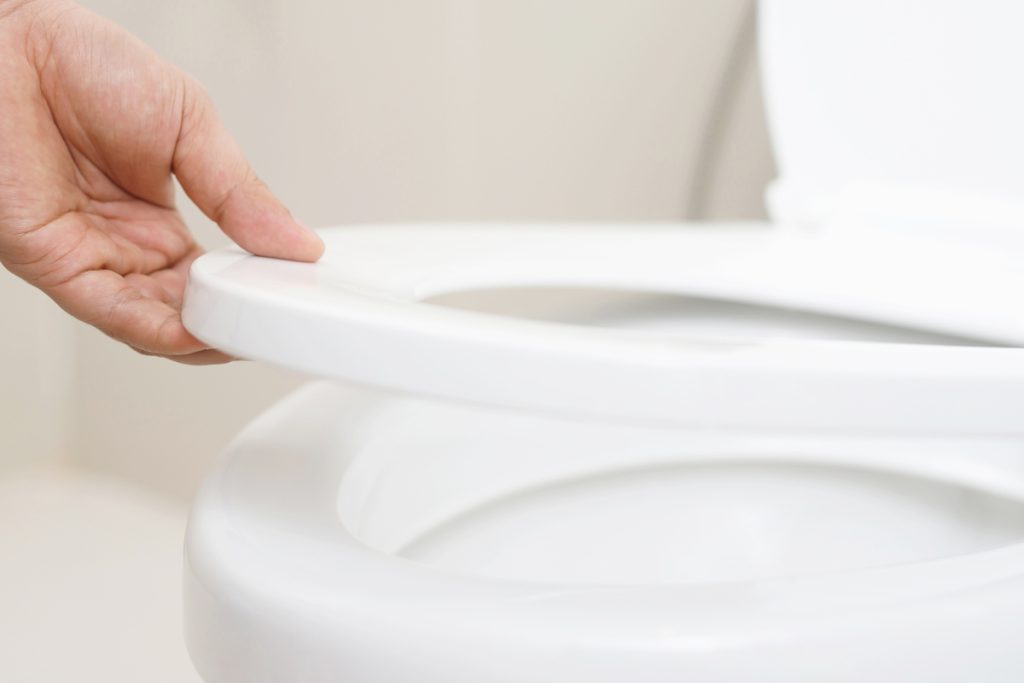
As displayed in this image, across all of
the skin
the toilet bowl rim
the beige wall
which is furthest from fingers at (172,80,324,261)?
the beige wall

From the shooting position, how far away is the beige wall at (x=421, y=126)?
3.03 feet

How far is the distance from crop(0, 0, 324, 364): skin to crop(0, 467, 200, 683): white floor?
35 cm

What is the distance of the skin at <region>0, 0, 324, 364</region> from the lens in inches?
20.1

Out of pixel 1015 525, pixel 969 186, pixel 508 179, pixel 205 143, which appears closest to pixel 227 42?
pixel 508 179

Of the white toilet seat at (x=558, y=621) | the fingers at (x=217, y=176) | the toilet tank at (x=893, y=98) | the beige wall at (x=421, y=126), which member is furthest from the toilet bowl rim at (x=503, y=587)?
the beige wall at (x=421, y=126)

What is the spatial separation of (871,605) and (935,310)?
300mm

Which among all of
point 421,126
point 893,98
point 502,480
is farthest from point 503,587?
point 421,126

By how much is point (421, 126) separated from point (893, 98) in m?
0.44

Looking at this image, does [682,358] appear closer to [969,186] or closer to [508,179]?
[969,186]

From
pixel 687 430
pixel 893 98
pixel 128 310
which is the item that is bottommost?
pixel 128 310

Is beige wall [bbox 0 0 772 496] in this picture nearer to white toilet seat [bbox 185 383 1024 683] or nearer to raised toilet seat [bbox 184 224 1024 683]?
raised toilet seat [bbox 184 224 1024 683]

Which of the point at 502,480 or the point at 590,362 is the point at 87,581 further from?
the point at 590,362

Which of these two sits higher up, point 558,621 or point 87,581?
point 558,621

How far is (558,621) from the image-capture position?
0.27 m
